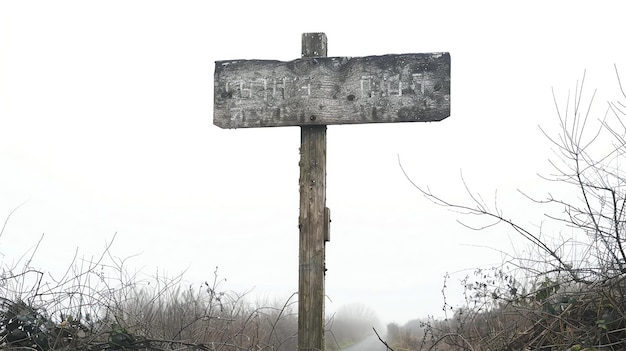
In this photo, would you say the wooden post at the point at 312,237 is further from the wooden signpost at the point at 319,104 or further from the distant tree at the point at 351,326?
the distant tree at the point at 351,326

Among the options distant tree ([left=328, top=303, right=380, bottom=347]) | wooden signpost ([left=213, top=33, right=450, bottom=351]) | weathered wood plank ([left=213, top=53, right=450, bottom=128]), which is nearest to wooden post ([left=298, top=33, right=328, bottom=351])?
wooden signpost ([left=213, top=33, right=450, bottom=351])

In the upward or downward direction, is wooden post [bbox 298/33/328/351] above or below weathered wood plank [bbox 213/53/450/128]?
below

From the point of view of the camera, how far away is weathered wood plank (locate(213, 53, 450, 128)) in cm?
456

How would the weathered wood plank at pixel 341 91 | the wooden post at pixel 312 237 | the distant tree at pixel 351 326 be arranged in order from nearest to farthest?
the wooden post at pixel 312 237, the weathered wood plank at pixel 341 91, the distant tree at pixel 351 326

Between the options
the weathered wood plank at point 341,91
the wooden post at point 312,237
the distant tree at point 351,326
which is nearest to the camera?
the wooden post at point 312,237

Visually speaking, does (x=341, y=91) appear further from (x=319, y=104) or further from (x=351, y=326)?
(x=351, y=326)

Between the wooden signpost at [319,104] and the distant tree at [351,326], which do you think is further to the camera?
the distant tree at [351,326]

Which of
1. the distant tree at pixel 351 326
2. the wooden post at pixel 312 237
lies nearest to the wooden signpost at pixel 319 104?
the wooden post at pixel 312 237

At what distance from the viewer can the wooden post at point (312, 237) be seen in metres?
4.46

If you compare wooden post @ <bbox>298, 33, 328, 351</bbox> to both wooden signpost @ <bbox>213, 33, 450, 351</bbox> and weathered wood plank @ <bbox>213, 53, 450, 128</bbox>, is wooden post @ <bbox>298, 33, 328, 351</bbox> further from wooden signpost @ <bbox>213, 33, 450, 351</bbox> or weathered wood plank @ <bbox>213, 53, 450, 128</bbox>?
weathered wood plank @ <bbox>213, 53, 450, 128</bbox>

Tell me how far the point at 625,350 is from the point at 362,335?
17.7 meters

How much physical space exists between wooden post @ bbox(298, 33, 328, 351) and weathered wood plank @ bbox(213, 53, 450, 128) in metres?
0.18

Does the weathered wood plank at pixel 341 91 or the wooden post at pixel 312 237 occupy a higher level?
the weathered wood plank at pixel 341 91

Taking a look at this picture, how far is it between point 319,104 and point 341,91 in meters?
0.19
